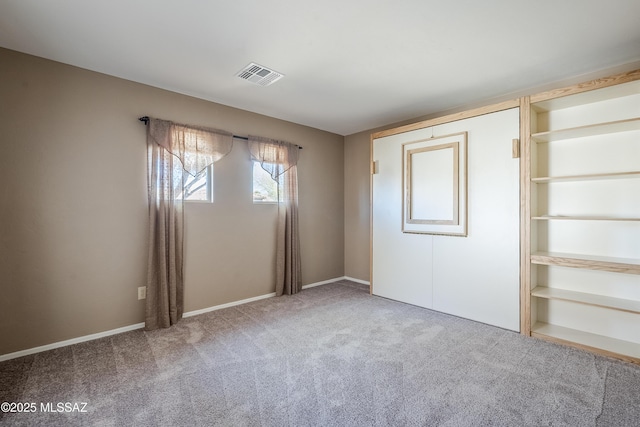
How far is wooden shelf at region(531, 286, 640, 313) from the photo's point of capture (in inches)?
88.4

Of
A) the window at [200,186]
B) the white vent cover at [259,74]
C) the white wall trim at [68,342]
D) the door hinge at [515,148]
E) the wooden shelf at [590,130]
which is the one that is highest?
the white vent cover at [259,74]

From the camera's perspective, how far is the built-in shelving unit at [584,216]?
93.4 inches

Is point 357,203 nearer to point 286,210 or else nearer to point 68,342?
point 286,210

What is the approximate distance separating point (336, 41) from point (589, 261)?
108 inches

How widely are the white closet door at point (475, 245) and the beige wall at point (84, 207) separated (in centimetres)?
212

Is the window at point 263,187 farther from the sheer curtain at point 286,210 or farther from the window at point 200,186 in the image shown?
the window at point 200,186

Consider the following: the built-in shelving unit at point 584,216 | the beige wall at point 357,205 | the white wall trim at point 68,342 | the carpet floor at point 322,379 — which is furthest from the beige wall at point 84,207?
the built-in shelving unit at point 584,216

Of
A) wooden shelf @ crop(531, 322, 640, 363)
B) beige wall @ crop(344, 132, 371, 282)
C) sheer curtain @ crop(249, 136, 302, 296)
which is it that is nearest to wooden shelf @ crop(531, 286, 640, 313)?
wooden shelf @ crop(531, 322, 640, 363)

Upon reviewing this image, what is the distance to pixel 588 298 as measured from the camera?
247cm

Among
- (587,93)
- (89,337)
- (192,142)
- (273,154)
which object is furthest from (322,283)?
(587,93)

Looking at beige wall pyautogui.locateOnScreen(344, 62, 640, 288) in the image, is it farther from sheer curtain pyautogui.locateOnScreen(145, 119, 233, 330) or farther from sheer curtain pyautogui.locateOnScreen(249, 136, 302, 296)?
sheer curtain pyautogui.locateOnScreen(145, 119, 233, 330)

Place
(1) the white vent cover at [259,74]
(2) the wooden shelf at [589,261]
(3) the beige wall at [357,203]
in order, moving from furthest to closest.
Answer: (3) the beige wall at [357,203] < (1) the white vent cover at [259,74] < (2) the wooden shelf at [589,261]

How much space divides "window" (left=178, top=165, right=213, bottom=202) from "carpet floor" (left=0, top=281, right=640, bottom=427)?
55.1 inches

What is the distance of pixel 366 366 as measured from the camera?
2148 mm
